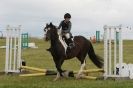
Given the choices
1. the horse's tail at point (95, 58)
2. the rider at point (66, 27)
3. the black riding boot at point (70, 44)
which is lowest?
the horse's tail at point (95, 58)

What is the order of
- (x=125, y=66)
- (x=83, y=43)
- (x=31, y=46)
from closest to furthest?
(x=125, y=66)
(x=83, y=43)
(x=31, y=46)

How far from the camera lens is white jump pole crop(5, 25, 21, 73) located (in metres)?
21.3

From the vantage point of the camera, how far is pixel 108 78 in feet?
62.8

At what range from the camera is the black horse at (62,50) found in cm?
1838

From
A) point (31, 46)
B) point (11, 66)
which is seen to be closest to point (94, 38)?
point (31, 46)

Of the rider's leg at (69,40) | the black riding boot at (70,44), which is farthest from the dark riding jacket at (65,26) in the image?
the black riding boot at (70,44)

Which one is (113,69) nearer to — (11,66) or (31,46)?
(11,66)

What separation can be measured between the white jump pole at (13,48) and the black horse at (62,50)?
2.60 metres

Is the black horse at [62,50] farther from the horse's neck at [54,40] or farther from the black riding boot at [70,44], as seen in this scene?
the black riding boot at [70,44]

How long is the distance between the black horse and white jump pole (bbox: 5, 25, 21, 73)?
2599 millimetres

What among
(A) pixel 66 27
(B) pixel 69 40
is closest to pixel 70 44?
(B) pixel 69 40

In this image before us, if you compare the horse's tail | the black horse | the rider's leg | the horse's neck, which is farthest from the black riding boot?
the horse's tail

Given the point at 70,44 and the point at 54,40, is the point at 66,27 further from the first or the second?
the point at 54,40

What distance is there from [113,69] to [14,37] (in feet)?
15.7
